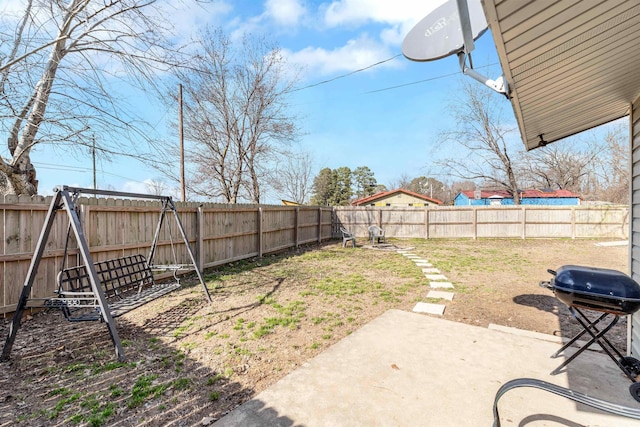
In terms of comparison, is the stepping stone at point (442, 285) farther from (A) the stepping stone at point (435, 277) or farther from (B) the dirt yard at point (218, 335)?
(A) the stepping stone at point (435, 277)

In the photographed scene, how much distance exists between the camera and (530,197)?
22.8 metres

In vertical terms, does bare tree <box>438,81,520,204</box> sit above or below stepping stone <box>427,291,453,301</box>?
above

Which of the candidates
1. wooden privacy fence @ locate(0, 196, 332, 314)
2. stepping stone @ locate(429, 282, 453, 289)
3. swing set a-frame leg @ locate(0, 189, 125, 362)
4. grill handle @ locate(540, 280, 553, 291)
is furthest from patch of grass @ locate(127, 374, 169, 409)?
stepping stone @ locate(429, 282, 453, 289)

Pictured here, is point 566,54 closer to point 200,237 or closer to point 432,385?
point 432,385

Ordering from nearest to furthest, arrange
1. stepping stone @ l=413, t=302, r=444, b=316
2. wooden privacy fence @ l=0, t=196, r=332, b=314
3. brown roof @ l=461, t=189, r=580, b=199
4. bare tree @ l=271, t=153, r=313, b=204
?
wooden privacy fence @ l=0, t=196, r=332, b=314 → stepping stone @ l=413, t=302, r=444, b=316 → brown roof @ l=461, t=189, r=580, b=199 → bare tree @ l=271, t=153, r=313, b=204

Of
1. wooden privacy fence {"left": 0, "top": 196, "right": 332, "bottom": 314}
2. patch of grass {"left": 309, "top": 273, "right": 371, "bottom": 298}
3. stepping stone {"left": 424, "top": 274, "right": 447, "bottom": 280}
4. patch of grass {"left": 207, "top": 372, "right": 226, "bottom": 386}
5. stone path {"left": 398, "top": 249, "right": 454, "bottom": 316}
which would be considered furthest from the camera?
stepping stone {"left": 424, "top": 274, "right": 447, "bottom": 280}

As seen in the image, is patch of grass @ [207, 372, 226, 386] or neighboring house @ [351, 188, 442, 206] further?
neighboring house @ [351, 188, 442, 206]

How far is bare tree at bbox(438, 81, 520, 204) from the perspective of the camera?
51.7 ft

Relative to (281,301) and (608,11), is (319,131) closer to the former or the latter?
(281,301)

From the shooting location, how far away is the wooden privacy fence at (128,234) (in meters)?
3.47

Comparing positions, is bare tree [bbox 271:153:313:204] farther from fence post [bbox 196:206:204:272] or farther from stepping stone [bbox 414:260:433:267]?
fence post [bbox 196:206:204:272]

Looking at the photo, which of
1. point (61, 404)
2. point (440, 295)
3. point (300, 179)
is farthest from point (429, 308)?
point (300, 179)

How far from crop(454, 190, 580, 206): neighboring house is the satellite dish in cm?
2333

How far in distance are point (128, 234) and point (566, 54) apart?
555cm
